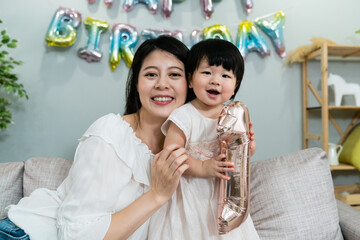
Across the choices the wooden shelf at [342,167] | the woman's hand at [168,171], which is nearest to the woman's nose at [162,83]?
the woman's hand at [168,171]

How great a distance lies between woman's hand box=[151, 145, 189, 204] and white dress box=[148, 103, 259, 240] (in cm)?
11

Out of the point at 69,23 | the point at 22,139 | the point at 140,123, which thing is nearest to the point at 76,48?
the point at 69,23

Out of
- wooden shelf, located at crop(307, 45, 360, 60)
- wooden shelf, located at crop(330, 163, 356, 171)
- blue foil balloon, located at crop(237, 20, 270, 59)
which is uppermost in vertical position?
blue foil balloon, located at crop(237, 20, 270, 59)

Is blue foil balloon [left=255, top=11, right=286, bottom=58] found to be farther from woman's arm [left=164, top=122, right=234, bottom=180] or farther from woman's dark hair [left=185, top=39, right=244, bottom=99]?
woman's arm [left=164, top=122, right=234, bottom=180]

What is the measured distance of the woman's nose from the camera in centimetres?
105

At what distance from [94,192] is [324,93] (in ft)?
6.21

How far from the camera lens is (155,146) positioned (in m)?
1.18

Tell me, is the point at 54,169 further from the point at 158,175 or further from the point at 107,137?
the point at 158,175

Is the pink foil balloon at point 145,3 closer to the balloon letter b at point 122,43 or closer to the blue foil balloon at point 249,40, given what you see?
the balloon letter b at point 122,43

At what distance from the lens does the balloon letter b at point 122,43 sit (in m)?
2.12

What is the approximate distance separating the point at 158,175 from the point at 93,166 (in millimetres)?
209

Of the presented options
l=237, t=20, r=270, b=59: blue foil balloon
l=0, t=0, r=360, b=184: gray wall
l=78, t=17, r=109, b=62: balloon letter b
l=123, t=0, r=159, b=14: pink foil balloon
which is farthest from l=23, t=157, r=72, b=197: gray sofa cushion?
l=237, t=20, r=270, b=59: blue foil balloon

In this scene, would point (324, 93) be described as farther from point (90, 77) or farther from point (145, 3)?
point (90, 77)

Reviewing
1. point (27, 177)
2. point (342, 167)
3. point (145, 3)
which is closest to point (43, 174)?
point (27, 177)
